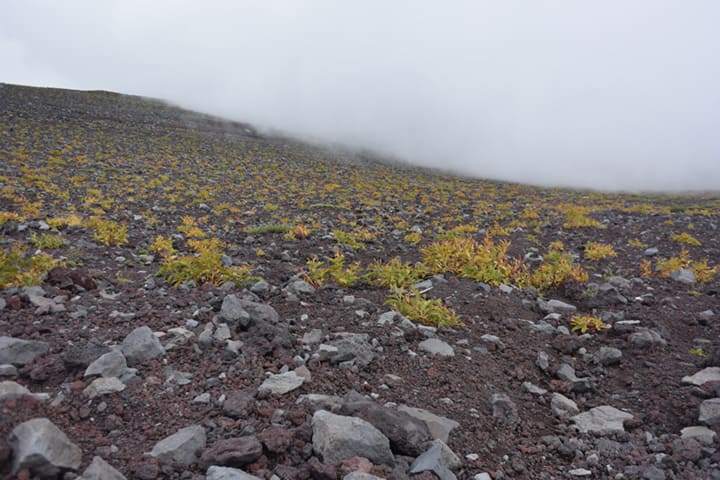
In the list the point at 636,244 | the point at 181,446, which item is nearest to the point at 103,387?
the point at 181,446

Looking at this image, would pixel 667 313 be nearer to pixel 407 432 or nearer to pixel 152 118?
pixel 407 432

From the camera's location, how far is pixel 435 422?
3.68m

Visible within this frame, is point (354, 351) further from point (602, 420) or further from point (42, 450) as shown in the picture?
point (42, 450)

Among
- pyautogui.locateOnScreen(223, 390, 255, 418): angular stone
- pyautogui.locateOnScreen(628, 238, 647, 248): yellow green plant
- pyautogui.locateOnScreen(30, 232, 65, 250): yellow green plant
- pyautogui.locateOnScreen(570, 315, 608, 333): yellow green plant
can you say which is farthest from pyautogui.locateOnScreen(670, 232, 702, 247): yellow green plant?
pyautogui.locateOnScreen(30, 232, 65, 250): yellow green plant

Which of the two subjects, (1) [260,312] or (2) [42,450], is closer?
(2) [42,450]

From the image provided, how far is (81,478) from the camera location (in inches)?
101

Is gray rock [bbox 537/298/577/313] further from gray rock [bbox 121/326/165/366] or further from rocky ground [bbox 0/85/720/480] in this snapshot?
gray rock [bbox 121/326/165/366]

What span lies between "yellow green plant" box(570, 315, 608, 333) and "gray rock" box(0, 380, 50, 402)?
630cm

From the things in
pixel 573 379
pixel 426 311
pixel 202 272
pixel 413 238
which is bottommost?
pixel 573 379

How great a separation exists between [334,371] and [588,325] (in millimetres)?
3969

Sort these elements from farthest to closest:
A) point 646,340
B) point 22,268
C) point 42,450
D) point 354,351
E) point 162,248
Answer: point 162,248 → point 22,268 → point 646,340 → point 354,351 → point 42,450

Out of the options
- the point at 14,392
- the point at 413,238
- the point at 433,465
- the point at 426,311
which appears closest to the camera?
the point at 433,465

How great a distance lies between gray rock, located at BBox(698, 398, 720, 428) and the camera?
12.3 ft

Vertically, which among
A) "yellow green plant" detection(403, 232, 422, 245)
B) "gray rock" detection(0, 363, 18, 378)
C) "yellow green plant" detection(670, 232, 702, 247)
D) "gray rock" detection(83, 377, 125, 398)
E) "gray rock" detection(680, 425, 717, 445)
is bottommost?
"gray rock" detection(0, 363, 18, 378)
